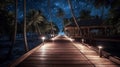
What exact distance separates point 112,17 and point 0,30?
15328mm

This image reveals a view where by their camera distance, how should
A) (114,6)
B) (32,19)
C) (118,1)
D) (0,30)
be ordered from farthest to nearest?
(32,19) → (0,30) → (114,6) → (118,1)

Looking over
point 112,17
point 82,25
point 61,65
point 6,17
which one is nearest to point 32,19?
point 82,25

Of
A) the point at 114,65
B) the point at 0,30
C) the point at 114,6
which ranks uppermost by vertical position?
the point at 114,6

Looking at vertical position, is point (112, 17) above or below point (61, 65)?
above

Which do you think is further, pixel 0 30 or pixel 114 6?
pixel 0 30

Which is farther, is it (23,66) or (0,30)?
(0,30)

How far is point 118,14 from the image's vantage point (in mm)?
31172

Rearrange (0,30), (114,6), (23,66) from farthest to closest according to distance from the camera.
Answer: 1. (0,30)
2. (114,6)
3. (23,66)

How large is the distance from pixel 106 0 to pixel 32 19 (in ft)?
148

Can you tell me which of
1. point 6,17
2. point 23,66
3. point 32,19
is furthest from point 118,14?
point 32,19

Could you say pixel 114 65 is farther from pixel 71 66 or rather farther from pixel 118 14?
pixel 118 14

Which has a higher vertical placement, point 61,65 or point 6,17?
point 6,17

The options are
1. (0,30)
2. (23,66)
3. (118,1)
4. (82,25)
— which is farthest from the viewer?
(82,25)

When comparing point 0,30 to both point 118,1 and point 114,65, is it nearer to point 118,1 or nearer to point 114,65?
point 118,1
